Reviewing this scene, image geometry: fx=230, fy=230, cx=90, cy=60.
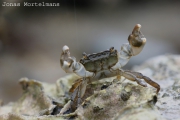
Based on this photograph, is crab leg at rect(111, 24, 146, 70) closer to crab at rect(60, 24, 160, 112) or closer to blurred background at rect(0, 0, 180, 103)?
crab at rect(60, 24, 160, 112)

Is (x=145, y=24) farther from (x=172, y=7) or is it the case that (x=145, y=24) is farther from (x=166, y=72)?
(x=166, y=72)

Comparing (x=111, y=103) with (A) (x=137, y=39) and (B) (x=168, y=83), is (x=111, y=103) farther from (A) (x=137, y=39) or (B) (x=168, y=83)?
(B) (x=168, y=83)

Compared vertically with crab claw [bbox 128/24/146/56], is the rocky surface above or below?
below

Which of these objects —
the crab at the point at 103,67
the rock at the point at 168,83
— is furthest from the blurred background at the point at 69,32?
the crab at the point at 103,67

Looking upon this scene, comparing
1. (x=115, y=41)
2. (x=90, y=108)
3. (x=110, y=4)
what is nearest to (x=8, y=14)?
(x=90, y=108)

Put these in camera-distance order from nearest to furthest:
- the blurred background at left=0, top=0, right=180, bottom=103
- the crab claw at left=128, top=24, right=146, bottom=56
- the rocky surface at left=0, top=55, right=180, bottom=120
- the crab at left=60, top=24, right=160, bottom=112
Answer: the rocky surface at left=0, top=55, right=180, bottom=120 < the crab claw at left=128, top=24, right=146, bottom=56 < the crab at left=60, top=24, right=160, bottom=112 < the blurred background at left=0, top=0, right=180, bottom=103

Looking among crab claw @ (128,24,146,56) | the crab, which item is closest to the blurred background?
the crab

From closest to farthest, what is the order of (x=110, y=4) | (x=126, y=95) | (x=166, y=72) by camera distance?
(x=126, y=95) < (x=166, y=72) < (x=110, y=4)

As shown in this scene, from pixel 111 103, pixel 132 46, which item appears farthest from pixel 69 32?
pixel 111 103

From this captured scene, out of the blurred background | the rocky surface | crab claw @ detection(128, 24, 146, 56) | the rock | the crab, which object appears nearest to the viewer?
the rocky surface
